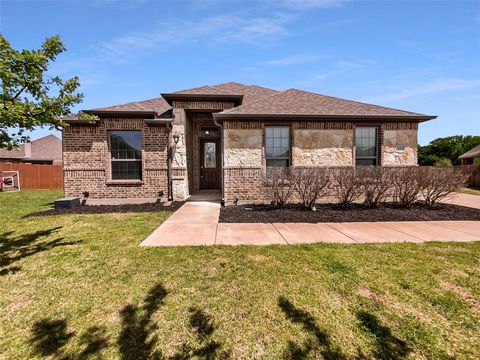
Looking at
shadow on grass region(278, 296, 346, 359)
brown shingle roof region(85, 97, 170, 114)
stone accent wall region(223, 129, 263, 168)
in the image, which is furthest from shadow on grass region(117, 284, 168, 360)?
brown shingle roof region(85, 97, 170, 114)

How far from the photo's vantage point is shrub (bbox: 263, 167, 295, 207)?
7703mm

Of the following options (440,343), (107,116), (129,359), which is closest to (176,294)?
(129,359)

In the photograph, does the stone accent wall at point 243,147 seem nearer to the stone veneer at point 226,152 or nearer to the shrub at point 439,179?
the stone veneer at point 226,152

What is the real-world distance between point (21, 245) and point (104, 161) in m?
5.38

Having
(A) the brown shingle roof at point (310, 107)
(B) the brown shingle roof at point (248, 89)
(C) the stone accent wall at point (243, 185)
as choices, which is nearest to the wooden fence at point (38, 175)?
(B) the brown shingle roof at point (248, 89)

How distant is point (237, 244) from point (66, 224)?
16.6ft

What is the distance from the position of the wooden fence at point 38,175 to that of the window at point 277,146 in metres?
18.2

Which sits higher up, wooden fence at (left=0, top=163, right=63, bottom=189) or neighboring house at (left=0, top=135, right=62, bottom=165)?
neighboring house at (left=0, top=135, right=62, bottom=165)

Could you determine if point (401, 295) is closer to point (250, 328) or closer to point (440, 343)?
point (440, 343)

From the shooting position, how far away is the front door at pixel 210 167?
12.7 meters

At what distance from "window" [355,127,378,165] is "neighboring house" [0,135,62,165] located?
41690 millimetres

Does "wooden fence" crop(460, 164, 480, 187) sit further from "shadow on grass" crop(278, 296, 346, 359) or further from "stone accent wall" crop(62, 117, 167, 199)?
"shadow on grass" crop(278, 296, 346, 359)

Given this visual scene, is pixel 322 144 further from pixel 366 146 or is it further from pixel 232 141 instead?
pixel 232 141

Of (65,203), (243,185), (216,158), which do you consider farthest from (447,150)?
(65,203)
